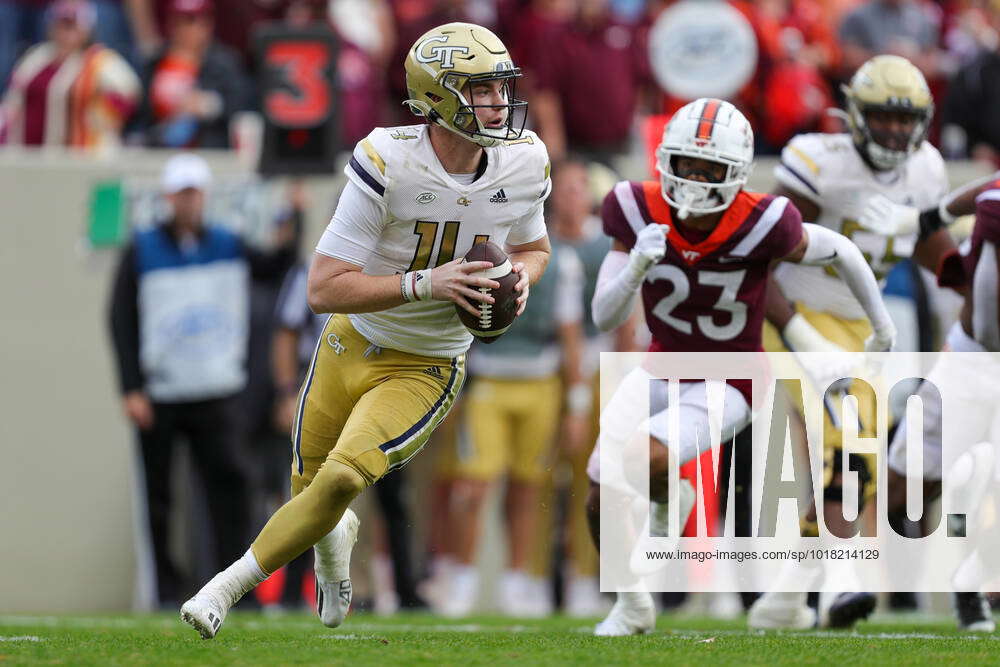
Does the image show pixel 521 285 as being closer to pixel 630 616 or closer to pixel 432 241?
pixel 432 241

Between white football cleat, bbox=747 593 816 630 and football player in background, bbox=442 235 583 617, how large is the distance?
2761 millimetres

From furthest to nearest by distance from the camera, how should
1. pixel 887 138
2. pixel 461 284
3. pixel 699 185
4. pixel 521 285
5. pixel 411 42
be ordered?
pixel 411 42, pixel 887 138, pixel 699 185, pixel 521 285, pixel 461 284

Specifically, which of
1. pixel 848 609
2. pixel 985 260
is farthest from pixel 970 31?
pixel 848 609

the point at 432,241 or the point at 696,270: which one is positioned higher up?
the point at 432,241

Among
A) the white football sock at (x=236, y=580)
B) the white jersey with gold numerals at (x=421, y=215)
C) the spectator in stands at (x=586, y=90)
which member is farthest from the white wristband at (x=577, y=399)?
the white football sock at (x=236, y=580)

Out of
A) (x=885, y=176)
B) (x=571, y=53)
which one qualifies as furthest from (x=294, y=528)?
(x=571, y=53)

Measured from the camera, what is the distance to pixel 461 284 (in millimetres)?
5258

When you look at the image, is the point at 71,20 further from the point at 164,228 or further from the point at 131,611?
the point at 131,611

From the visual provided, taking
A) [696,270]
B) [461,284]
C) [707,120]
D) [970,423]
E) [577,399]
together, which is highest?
[707,120]

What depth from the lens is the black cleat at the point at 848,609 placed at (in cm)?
657

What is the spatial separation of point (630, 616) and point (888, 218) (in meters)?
1.99

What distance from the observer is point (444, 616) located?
344 inches

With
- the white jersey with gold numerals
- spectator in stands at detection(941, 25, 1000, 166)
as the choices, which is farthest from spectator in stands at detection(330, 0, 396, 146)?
the white jersey with gold numerals

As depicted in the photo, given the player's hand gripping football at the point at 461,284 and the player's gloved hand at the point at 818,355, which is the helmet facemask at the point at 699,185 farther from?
the player's hand gripping football at the point at 461,284
